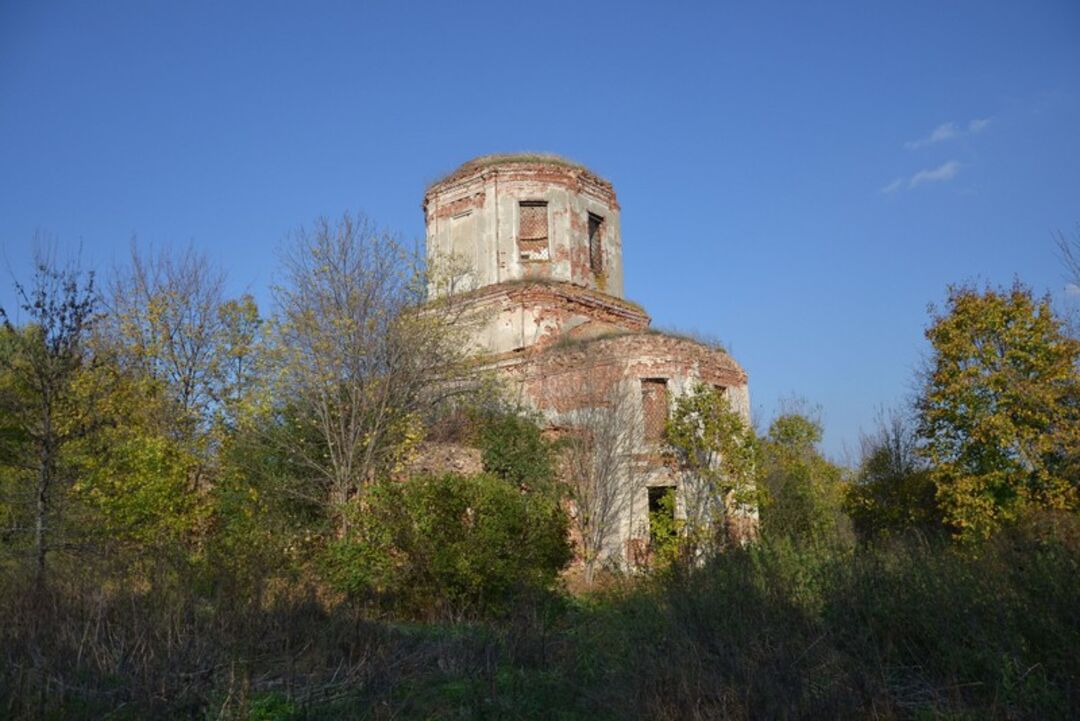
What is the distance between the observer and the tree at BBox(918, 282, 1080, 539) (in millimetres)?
19484

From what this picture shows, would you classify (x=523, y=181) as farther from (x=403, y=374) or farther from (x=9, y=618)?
(x=9, y=618)

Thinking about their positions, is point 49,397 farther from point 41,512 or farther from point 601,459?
point 601,459

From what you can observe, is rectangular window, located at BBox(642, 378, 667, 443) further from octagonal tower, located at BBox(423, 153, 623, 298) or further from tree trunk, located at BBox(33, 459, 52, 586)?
tree trunk, located at BBox(33, 459, 52, 586)

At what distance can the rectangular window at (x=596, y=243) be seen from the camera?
26609 mm

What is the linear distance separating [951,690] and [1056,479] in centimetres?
1706

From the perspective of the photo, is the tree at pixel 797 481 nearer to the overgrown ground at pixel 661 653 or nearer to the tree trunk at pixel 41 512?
the overgrown ground at pixel 661 653

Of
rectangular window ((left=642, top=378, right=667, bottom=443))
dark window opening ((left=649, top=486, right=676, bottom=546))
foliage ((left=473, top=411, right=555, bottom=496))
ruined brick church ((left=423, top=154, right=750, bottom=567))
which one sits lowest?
dark window opening ((left=649, top=486, right=676, bottom=546))

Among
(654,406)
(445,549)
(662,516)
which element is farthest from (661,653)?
(654,406)

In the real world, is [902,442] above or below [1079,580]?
above

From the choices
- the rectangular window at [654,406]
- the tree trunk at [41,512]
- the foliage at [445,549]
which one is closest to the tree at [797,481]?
the rectangular window at [654,406]

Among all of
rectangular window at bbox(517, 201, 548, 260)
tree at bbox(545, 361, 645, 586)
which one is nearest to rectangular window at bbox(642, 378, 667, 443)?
tree at bbox(545, 361, 645, 586)

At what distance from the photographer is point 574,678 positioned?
746 centimetres

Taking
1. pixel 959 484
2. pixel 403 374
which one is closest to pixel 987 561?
pixel 403 374

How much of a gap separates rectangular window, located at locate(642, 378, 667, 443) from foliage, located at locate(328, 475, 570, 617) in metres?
8.15
